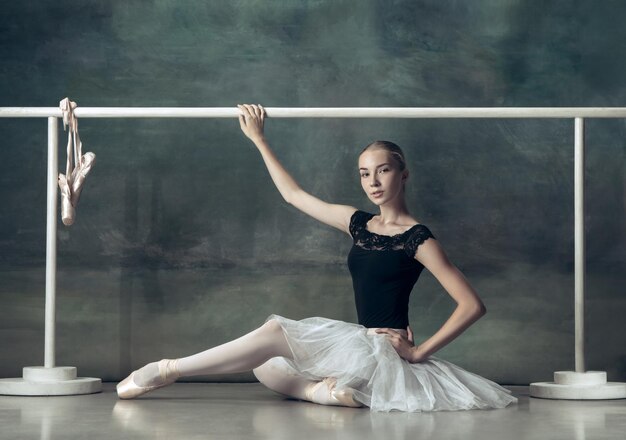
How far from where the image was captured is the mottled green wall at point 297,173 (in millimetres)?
4203

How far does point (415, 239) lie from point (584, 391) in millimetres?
786

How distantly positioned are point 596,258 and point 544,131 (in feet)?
1.78

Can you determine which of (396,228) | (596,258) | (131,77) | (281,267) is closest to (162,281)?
(281,267)

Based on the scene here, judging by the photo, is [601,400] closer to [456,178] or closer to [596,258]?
[596,258]

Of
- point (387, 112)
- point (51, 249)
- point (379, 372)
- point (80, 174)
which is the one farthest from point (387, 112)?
point (51, 249)

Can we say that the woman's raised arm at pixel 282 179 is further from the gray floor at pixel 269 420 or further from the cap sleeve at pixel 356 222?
the gray floor at pixel 269 420

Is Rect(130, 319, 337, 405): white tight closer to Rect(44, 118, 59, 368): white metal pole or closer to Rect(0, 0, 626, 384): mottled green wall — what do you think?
Rect(44, 118, 59, 368): white metal pole

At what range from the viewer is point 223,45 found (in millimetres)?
4293

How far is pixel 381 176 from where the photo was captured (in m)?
3.54

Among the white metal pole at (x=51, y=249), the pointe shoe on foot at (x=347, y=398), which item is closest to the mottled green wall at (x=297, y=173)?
the white metal pole at (x=51, y=249)

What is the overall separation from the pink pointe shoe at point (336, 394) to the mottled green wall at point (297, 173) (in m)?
0.75

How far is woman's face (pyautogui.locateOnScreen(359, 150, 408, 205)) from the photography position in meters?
3.54

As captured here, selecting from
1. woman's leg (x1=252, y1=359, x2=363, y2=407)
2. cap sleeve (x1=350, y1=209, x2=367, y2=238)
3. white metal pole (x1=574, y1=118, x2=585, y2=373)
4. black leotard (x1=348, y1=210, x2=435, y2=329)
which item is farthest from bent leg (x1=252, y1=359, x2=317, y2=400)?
white metal pole (x1=574, y1=118, x2=585, y2=373)

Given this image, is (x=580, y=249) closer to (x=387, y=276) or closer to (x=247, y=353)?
(x=387, y=276)
